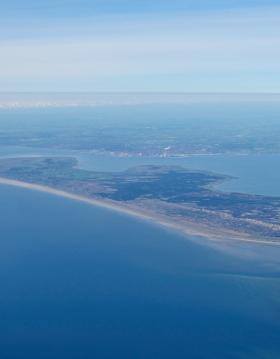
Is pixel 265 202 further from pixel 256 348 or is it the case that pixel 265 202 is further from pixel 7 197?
pixel 256 348

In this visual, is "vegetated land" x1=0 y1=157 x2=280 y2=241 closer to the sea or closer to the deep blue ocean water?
the sea

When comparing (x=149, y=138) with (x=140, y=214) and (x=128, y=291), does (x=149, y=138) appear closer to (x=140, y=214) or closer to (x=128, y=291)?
(x=140, y=214)

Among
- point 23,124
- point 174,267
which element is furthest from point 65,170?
point 23,124

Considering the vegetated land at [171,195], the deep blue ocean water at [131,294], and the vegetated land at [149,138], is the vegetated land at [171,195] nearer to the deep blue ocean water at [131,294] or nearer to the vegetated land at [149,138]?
the deep blue ocean water at [131,294]

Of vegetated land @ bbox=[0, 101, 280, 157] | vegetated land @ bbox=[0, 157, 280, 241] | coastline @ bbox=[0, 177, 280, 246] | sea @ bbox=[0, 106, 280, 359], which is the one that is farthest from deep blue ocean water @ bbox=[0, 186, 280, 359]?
vegetated land @ bbox=[0, 101, 280, 157]

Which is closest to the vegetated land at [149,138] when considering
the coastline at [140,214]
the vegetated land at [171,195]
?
the vegetated land at [171,195]

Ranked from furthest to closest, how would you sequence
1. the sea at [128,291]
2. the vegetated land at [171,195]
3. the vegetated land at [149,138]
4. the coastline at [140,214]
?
the vegetated land at [149,138] < the vegetated land at [171,195] < the coastline at [140,214] < the sea at [128,291]
